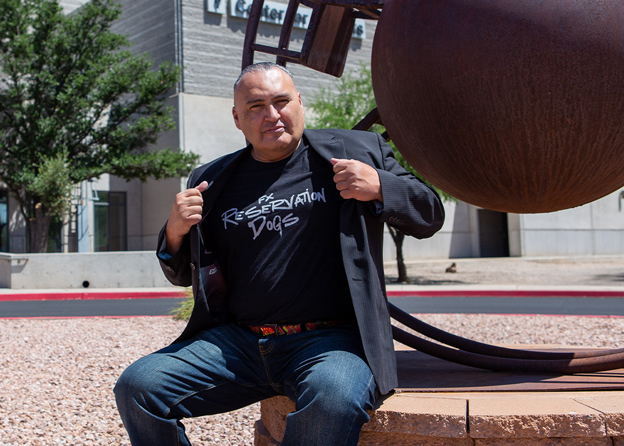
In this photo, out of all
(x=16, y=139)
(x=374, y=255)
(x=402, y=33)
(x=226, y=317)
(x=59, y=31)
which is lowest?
(x=226, y=317)

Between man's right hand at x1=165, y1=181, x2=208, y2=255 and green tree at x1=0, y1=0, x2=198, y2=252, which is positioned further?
green tree at x1=0, y1=0, x2=198, y2=252

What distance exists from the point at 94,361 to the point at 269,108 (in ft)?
12.9

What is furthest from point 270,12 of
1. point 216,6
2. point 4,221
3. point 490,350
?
point 490,350

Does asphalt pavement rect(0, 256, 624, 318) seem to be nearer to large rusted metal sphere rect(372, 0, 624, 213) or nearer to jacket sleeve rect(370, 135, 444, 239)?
large rusted metal sphere rect(372, 0, 624, 213)

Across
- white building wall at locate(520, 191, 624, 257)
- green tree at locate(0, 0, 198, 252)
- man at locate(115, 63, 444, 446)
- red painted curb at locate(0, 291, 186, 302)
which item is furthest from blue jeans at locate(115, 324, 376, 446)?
white building wall at locate(520, 191, 624, 257)

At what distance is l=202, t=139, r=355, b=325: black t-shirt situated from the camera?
243 centimetres

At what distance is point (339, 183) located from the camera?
2301 mm

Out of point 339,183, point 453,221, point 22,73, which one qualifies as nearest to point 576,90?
point 339,183

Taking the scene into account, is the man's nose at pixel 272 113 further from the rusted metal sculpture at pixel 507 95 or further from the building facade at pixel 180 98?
the building facade at pixel 180 98

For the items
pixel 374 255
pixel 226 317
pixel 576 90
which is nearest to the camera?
pixel 576 90

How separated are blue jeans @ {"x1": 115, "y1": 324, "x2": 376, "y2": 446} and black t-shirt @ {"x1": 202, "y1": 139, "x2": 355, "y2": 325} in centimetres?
10

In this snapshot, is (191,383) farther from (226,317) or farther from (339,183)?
(339,183)

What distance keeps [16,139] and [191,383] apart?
1799 centimetres

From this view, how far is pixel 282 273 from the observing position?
8.00 feet
